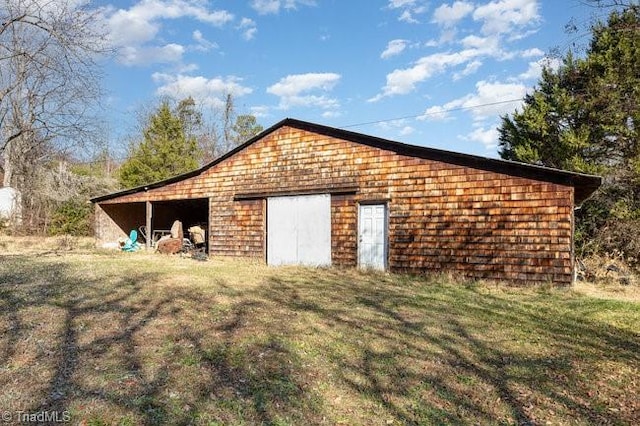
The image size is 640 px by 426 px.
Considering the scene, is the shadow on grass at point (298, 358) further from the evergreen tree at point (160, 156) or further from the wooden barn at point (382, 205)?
the evergreen tree at point (160, 156)

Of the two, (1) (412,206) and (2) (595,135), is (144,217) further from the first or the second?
(2) (595,135)

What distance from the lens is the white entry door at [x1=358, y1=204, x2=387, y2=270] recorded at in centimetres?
1181

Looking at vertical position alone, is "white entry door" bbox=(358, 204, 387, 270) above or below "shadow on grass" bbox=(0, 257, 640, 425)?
above

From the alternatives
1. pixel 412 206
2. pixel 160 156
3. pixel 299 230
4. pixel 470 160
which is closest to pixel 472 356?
pixel 470 160

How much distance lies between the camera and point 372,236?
11984 mm

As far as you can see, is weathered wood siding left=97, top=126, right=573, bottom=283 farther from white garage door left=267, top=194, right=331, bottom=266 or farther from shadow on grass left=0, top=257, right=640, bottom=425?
shadow on grass left=0, top=257, right=640, bottom=425

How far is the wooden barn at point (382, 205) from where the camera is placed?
32.1 ft

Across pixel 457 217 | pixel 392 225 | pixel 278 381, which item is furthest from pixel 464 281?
pixel 278 381

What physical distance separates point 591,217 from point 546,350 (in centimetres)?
1450

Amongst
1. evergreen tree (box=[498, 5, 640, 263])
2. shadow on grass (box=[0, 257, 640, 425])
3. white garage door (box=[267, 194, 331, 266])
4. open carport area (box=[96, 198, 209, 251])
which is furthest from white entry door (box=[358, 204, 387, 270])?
evergreen tree (box=[498, 5, 640, 263])

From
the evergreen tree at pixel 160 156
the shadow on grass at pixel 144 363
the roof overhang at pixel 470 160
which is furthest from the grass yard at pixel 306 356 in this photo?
the evergreen tree at pixel 160 156

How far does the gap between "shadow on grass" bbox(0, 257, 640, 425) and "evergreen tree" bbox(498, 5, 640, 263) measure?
35.2 feet

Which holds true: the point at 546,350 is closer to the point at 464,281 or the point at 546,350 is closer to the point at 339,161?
the point at 464,281

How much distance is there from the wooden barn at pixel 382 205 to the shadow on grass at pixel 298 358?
8.06ft
